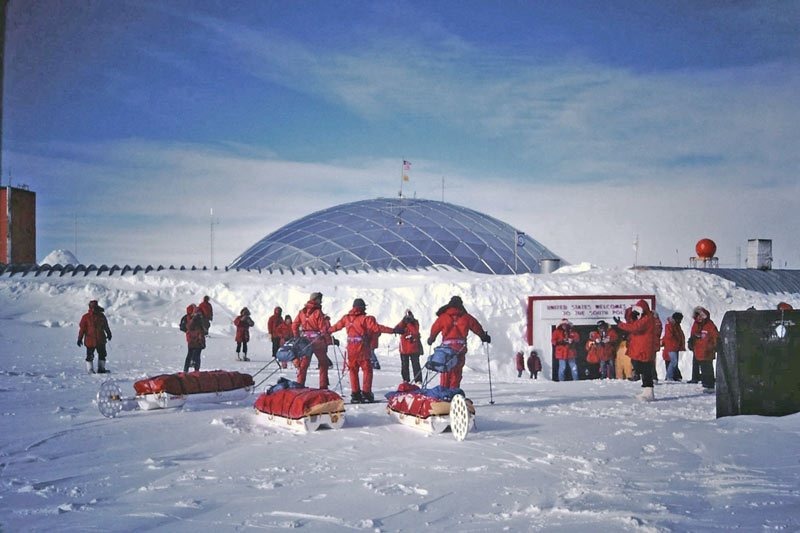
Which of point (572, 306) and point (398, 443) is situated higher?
point (572, 306)

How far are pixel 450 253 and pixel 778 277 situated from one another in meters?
13.1

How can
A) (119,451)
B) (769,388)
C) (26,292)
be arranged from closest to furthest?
(119,451), (769,388), (26,292)

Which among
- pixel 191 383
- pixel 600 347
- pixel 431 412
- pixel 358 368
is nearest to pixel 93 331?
pixel 191 383

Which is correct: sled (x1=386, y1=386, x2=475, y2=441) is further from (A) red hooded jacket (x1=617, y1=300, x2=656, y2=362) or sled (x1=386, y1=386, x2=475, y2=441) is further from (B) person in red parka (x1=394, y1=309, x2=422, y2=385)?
(B) person in red parka (x1=394, y1=309, x2=422, y2=385)

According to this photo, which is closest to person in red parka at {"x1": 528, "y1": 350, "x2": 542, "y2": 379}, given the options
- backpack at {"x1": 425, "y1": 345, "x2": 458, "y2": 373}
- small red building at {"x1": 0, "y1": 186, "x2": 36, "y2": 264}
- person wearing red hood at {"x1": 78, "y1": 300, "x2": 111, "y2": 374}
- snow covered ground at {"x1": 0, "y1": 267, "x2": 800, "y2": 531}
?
snow covered ground at {"x1": 0, "y1": 267, "x2": 800, "y2": 531}

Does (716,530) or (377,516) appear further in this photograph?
(377,516)

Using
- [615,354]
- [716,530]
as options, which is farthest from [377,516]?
[615,354]

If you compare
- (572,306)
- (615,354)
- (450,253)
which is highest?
(450,253)

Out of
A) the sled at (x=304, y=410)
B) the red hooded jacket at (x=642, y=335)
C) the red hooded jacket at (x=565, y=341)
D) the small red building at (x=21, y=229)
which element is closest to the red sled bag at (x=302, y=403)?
the sled at (x=304, y=410)

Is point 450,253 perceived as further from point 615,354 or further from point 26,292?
point 26,292

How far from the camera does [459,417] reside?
666 cm

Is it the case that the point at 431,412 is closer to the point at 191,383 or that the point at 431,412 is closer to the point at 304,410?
the point at 304,410

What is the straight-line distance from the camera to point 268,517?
13.5 feet

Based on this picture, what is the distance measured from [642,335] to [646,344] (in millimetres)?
148
